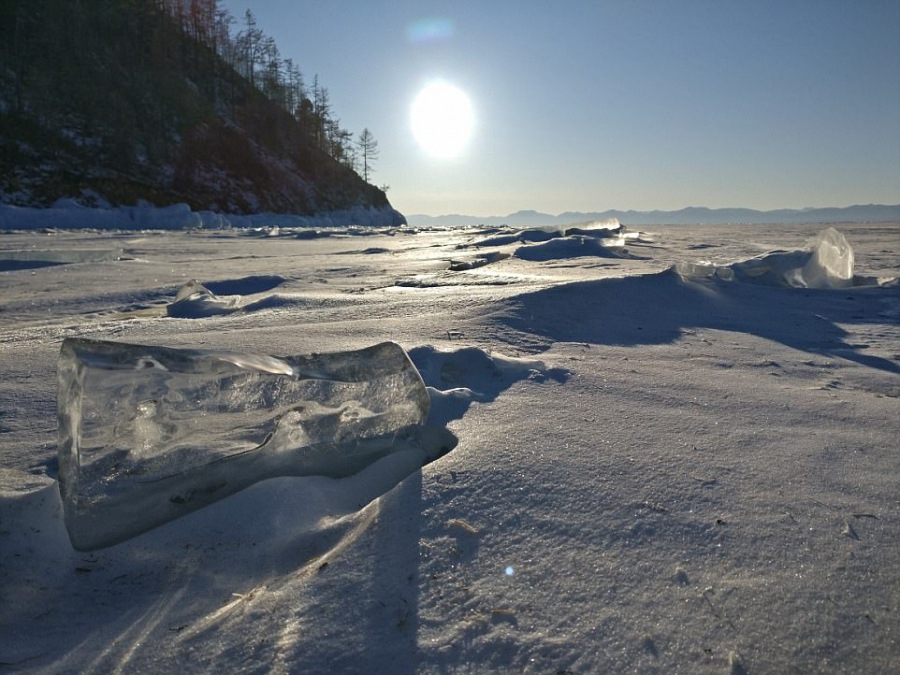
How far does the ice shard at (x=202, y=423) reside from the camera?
890mm

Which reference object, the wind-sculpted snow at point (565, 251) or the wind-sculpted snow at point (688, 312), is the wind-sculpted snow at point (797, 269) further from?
the wind-sculpted snow at point (565, 251)

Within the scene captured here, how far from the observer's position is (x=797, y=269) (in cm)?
361

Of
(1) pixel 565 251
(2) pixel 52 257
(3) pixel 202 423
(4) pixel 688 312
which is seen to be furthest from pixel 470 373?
(2) pixel 52 257

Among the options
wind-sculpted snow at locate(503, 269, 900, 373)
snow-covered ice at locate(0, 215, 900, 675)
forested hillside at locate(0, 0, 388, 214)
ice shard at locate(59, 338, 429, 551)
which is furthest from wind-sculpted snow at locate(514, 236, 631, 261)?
forested hillside at locate(0, 0, 388, 214)

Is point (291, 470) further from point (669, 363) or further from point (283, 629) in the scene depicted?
point (669, 363)

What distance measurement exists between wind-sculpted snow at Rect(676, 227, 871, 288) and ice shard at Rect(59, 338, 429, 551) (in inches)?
115

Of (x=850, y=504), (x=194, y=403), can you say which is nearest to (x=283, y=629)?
(x=194, y=403)

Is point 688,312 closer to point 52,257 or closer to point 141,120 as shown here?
point 52,257

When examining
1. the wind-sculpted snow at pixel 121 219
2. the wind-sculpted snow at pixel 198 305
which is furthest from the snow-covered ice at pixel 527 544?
the wind-sculpted snow at pixel 121 219

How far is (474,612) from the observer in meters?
0.69

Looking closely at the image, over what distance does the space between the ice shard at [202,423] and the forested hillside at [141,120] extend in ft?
74.8

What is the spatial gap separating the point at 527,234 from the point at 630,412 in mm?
6787

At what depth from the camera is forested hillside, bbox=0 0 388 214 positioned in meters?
22.2

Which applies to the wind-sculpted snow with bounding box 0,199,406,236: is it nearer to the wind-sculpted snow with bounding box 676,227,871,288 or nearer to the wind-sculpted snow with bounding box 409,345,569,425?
the wind-sculpted snow with bounding box 676,227,871,288
